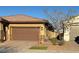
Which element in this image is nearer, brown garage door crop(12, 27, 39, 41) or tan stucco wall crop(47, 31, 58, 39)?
tan stucco wall crop(47, 31, 58, 39)

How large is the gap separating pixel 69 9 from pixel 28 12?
2174 millimetres

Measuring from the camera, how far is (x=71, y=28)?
642 inches

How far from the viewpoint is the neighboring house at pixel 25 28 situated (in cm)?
1587

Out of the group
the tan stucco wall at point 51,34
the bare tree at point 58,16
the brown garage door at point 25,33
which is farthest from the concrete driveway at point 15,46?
the bare tree at point 58,16

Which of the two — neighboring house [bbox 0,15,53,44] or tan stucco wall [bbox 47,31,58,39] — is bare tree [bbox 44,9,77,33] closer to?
tan stucco wall [bbox 47,31,58,39]

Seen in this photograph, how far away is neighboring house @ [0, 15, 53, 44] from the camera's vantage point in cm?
1587

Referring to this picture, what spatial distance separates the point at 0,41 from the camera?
15.9 m

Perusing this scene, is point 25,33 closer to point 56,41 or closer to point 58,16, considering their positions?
point 56,41

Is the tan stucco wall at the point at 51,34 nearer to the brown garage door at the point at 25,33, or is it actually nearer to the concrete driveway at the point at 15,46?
the brown garage door at the point at 25,33

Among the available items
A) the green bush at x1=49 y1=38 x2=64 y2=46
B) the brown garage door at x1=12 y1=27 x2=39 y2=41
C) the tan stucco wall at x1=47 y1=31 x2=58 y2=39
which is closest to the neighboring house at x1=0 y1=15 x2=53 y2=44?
the brown garage door at x1=12 y1=27 x2=39 y2=41

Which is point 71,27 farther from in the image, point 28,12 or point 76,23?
point 28,12
